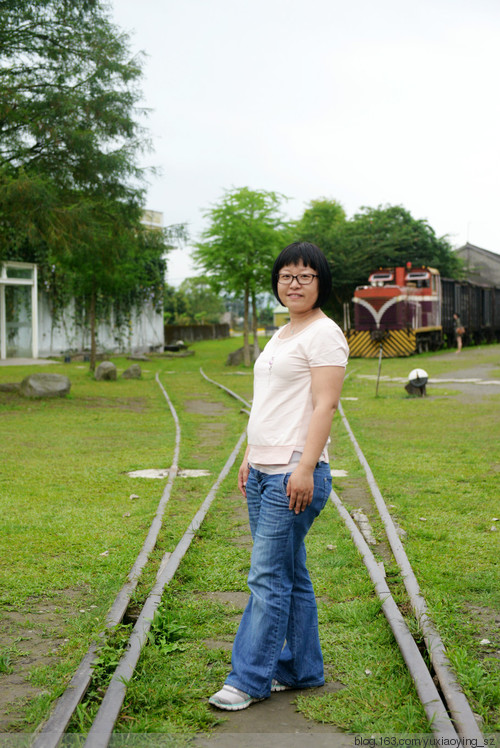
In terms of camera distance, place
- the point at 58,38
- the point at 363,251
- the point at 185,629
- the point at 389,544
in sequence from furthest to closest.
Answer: the point at 363,251, the point at 58,38, the point at 389,544, the point at 185,629

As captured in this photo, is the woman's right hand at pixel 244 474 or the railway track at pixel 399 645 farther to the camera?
the woman's right hand at pixel 244 474

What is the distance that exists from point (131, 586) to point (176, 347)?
3865cm

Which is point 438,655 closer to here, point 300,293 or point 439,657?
point 439,657

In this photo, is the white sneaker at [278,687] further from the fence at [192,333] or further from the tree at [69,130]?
the fence at [192,333]

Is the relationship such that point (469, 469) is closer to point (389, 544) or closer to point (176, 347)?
point (389, 544)

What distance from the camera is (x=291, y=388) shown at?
3.32 metres

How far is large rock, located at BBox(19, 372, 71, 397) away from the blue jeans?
14771 millimetres

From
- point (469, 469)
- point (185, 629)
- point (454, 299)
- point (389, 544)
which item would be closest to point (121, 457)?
point (469, 469)

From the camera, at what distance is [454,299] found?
37062mm

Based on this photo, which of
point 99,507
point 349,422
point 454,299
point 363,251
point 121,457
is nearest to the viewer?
point 99,507

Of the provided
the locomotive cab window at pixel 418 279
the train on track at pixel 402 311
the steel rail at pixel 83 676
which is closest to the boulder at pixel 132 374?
the train on track at pixel 402 311

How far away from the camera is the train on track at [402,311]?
3130 centimetres

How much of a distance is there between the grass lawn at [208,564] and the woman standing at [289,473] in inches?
9.1

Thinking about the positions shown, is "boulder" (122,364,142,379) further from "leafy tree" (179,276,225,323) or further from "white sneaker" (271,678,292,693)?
"leafy tree" (179,276,225,323)
